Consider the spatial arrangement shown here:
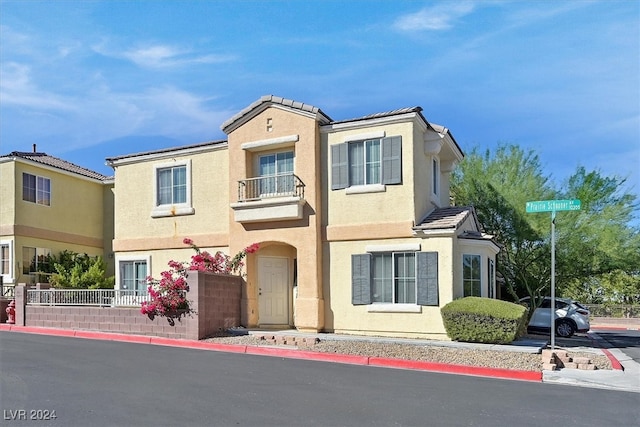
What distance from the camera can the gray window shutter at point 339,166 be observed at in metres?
17.2

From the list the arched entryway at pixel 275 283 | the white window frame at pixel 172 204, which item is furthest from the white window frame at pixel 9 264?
the arched entryway at pixel 275 283

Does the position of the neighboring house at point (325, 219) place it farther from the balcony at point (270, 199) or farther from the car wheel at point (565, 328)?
the car wheel at point (565, 328)

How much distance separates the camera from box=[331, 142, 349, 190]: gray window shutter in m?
17.2

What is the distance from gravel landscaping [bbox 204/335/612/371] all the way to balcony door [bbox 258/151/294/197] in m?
4.76

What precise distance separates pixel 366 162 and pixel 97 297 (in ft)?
29.5

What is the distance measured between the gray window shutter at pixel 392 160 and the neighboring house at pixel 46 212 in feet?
50.6

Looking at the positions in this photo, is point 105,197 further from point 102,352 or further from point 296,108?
point 102,352

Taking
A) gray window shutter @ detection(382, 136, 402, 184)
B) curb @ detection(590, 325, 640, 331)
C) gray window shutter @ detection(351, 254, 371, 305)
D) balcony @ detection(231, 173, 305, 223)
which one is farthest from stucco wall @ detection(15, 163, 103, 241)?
curb @ detection(590, 325, 640, 331)

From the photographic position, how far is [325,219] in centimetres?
1750

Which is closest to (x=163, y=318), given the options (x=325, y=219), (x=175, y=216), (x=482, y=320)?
(x=175, y=216)

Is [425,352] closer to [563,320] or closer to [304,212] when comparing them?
[304,212]

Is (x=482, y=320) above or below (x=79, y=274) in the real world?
below

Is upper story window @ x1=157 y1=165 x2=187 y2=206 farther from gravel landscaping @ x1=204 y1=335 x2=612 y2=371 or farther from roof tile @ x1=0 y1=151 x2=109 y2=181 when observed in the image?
roof tile @ x1=0 y1=151 x2=109 y2=181

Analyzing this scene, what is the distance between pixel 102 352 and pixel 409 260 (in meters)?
8.20
